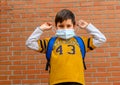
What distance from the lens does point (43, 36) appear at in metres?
4.92

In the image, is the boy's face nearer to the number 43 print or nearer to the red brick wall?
the number 43 print

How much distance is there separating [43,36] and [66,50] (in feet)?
5.33

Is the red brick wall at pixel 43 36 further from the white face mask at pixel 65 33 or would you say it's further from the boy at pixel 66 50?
the white face mask at pixel 65 33

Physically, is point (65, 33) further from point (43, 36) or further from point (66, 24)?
point (43, 36)

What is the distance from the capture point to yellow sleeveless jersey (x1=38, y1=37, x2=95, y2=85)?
3.24 m

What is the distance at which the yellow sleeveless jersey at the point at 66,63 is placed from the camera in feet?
10.6

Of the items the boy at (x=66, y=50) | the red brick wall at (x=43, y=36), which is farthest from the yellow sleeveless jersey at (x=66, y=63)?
the red brick wall at (x=43, y=36)

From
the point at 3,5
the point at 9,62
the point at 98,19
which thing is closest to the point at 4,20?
the point at 3,5

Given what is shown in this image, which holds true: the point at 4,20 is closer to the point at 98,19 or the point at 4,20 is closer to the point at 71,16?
the point at 98,19

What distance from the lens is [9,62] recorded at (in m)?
4.98

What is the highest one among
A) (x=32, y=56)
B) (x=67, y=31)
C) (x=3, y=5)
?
(x=3, y=5)

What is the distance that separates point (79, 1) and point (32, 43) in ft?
5.72

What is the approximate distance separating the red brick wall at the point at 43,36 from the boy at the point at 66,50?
4.55ft

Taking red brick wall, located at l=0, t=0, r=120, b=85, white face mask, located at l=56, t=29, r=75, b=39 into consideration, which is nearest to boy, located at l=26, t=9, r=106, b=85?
white face mask, located at l=56, t=29, r=75, b=39
